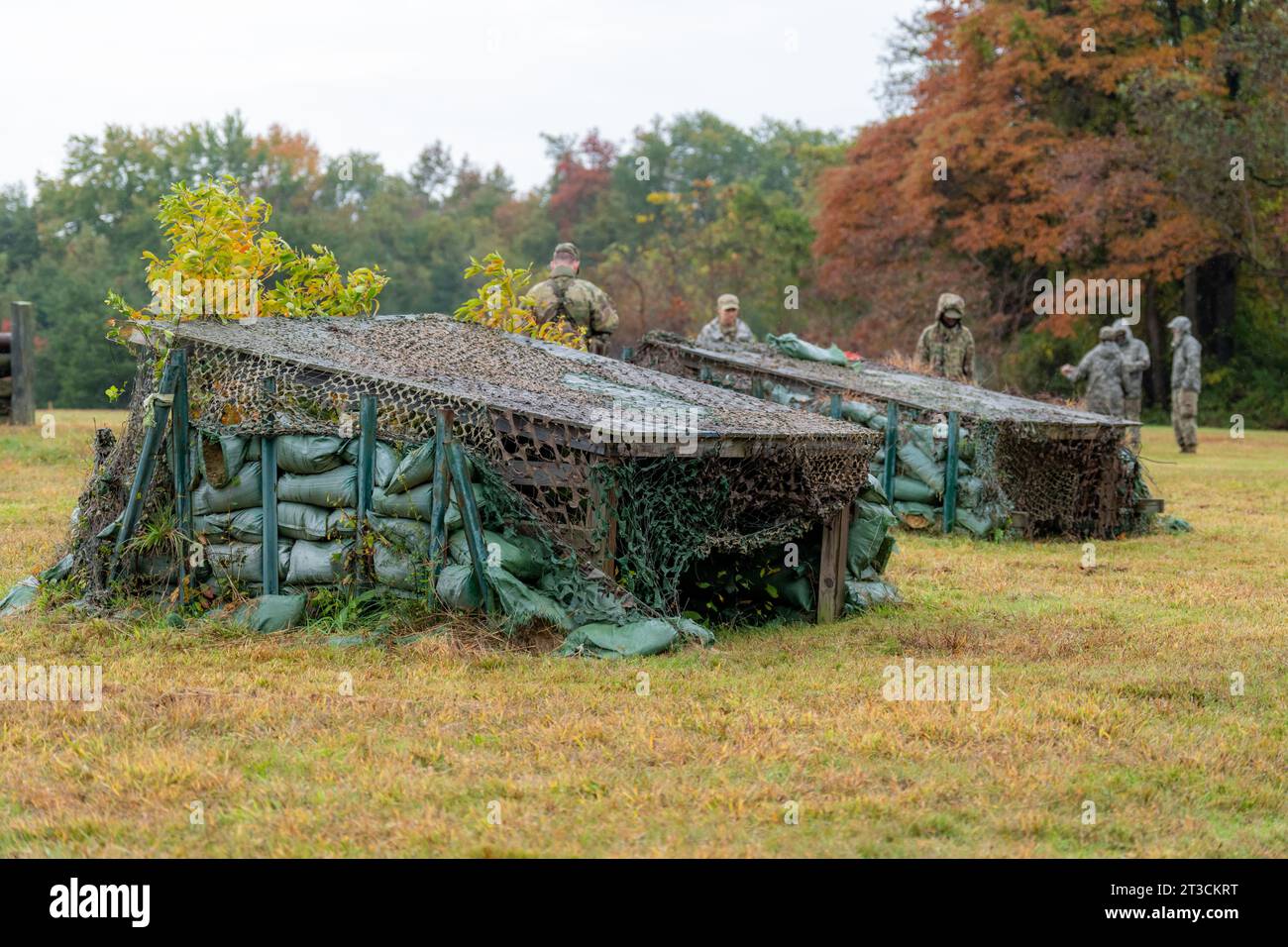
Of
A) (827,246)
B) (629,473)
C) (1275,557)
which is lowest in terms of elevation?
(1275,557)

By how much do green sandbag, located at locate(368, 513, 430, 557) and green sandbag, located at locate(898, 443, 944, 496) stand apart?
23.2 ft

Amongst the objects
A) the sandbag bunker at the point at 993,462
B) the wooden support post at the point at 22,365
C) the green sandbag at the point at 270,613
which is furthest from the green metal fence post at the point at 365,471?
the wooden support post at the point at 22,365

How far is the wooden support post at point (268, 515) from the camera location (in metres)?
7.91

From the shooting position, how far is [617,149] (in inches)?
2534

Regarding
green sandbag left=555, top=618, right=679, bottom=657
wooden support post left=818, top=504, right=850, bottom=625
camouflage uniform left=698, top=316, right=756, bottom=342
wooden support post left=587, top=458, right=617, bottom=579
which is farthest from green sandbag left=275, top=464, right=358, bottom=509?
camouflage uniform left=698, top=316, right=756, bottom=342

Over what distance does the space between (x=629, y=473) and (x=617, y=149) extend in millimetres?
58234

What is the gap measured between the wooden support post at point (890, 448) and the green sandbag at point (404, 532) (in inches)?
270

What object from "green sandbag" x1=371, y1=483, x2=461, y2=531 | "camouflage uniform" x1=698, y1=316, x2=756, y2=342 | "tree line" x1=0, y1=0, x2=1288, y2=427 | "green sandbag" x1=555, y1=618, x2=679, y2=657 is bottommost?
"green sandbag" x1=555, y1=618, x2=679, y2=657

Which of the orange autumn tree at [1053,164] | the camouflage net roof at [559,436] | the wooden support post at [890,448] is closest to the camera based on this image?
the camouflage net roof at [559,436]

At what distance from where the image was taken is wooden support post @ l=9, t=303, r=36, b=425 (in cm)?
1864

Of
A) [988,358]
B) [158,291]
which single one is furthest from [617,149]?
[158,291]

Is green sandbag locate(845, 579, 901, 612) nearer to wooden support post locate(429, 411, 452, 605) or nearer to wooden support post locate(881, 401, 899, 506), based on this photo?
wooden support post locate(429, 411, 452, 605)

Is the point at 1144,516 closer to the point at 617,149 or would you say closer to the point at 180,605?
the point at 180,605

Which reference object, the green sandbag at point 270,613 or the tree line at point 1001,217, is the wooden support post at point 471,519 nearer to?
the green sandbag at point 270,613
